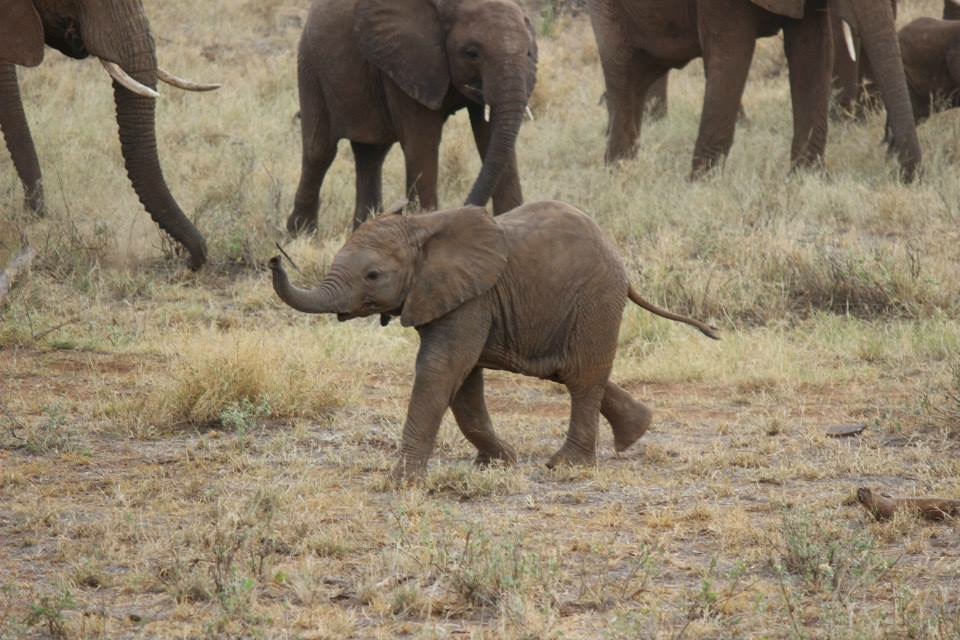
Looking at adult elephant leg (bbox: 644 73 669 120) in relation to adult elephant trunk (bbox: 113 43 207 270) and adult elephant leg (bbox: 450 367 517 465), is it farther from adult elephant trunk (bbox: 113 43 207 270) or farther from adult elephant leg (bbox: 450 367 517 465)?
adult elephant leg (bbox: 450 367 517 465)

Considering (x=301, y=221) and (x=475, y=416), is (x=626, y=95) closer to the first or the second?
(x=301, y=221)

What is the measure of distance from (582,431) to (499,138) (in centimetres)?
375

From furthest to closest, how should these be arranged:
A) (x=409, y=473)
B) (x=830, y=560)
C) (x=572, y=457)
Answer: (x=572, y=457) < (x=409, y=473) < (x=830, y=560)

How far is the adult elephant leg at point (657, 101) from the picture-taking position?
16.6 meters

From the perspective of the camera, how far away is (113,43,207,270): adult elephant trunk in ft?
31.1

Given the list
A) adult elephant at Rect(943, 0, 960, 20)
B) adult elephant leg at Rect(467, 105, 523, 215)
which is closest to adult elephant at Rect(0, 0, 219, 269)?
adult elephant leg at Rect(467, 105, 523, 215)

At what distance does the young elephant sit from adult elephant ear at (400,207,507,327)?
324 inches

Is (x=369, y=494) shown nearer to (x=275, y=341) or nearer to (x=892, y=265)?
(x=275, y=341)

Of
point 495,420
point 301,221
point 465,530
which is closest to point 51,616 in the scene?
point 465,530

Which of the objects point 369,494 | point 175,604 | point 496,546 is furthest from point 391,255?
point 175,604

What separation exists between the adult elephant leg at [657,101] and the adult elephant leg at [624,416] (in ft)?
30.8

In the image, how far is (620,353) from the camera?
9523 mm

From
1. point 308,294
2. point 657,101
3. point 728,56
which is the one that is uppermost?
point 728,56

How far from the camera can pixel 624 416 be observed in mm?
7301
